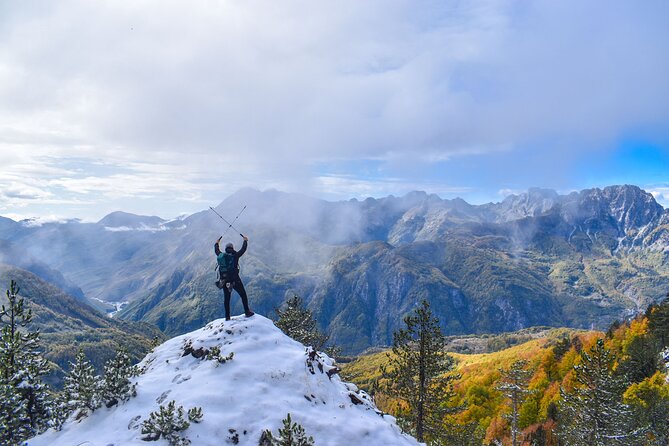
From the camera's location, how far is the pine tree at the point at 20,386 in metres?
13.2

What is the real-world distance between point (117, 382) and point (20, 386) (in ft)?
10.8

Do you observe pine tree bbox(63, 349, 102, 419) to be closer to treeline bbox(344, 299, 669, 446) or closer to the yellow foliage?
treeline bbox(344, 299, 669, 446)

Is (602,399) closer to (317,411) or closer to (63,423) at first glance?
(317,411)

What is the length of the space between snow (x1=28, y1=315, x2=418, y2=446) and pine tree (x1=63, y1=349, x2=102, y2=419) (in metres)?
0.48

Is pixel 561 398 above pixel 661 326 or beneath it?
beneath

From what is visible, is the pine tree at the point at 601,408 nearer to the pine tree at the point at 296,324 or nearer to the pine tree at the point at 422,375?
the pine tree at the point at 422,375

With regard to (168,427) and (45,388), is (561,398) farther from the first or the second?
(45,388)

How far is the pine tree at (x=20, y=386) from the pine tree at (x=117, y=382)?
7.92 ft

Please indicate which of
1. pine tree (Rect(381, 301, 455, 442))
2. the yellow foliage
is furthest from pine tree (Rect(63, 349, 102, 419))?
the yellow foliage

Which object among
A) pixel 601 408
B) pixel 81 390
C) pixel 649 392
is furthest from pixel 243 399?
pixel 649 392

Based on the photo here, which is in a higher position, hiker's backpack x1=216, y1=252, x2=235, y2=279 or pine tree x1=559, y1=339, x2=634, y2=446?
hiker's backpack x1=216, y1=252, x2=235, y2=279

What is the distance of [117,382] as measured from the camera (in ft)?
50.9

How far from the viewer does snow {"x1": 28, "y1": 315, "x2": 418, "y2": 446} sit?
13.8 metres

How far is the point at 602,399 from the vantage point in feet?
94.6
